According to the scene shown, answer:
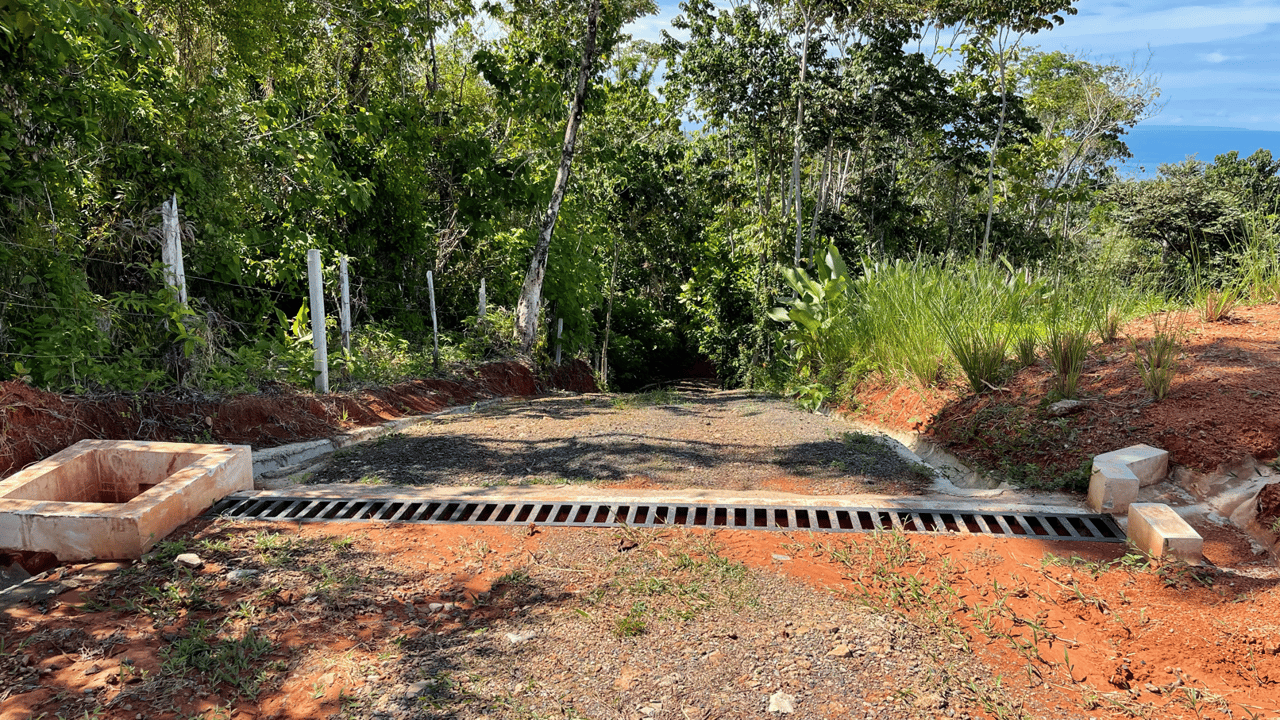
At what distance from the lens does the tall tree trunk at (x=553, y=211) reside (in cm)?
1033

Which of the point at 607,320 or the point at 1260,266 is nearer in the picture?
the point at 1260,266

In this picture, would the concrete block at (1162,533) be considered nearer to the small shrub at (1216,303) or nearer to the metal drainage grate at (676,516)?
the metal drainage grate at (676,516)

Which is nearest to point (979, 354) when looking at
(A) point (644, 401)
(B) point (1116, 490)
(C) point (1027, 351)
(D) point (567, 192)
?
(C) point (1027, 351)

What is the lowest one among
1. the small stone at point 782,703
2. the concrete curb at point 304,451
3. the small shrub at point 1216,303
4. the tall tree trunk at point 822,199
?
the small stone at point 782,703

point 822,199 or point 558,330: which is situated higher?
point 822,199

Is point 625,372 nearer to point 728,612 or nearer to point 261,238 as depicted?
point 261,238

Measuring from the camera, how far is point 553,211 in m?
10.5

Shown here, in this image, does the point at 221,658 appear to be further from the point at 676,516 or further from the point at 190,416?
the point at 190,416

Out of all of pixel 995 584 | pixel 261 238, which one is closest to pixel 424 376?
pixel 261 238

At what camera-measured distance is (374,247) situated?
31.0ft

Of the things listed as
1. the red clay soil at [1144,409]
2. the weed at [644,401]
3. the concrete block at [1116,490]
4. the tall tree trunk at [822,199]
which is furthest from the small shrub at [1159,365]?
the tall tree trunk at [822,199]

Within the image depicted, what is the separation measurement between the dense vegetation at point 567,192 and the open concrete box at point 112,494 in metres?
1.00

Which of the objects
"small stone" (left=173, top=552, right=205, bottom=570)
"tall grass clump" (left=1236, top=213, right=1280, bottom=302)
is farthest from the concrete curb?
"tall grass clump" (left=1236, top=213, right=1280, bottom=302)

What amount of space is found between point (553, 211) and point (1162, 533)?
8.86 metres
